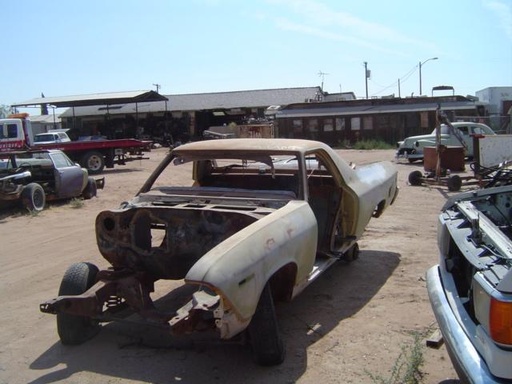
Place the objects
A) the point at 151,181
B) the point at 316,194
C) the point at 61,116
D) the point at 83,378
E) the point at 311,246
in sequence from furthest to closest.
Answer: the point at 61,116 < the point at 316,194 < the point at 151,181 < the point at 311,246 < the point at 83,378

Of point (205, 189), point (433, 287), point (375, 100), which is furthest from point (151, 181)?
point (375, 100)

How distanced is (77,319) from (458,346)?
3.00 meters

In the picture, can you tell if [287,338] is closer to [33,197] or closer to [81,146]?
[33,197]

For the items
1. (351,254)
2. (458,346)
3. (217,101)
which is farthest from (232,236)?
(217,101)

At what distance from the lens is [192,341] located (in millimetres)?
4148

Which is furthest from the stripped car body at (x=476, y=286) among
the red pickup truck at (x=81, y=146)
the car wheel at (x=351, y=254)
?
the red pickup truck at (x=81, y=146)

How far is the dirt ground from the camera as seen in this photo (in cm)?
387

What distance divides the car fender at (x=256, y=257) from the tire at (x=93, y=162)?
16320 mm

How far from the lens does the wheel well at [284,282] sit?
14.1ft

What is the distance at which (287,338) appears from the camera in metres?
4.46

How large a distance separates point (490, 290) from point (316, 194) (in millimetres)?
3505

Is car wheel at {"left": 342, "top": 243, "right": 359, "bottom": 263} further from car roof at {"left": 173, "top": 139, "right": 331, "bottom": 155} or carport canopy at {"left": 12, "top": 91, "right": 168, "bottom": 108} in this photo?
carport canopy at {"left": 12, "top": 91, "right": 168, "bottom": 108}

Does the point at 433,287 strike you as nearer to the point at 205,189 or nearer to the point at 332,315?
the point at 332,315

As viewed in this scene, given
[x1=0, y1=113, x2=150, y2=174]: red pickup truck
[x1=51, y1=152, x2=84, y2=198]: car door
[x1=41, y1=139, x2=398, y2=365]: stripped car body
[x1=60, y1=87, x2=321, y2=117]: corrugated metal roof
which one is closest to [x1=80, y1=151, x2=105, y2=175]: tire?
[x1=0, y1=113, x2=150, y2=174]: red pickup truck
